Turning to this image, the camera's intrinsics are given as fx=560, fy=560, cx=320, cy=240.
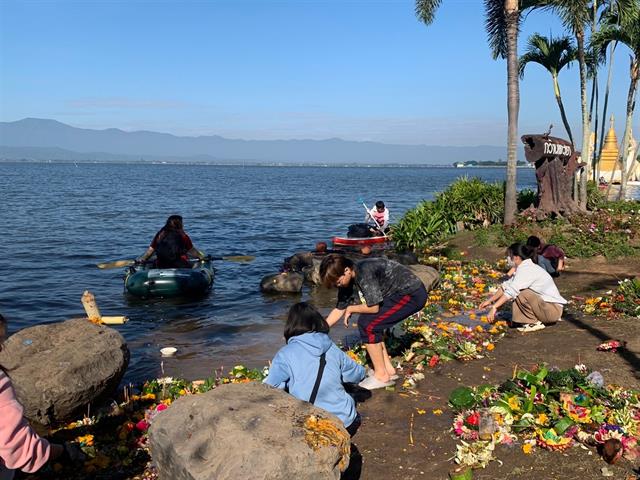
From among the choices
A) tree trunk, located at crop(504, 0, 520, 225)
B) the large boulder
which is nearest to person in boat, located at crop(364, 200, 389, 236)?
tree trunk, located at crop(504, 0, 520, 225)

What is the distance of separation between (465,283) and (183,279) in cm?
725

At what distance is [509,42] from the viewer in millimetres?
18438

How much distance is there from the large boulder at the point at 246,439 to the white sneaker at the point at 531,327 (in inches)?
222

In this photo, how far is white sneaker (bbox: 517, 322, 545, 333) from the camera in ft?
30.2

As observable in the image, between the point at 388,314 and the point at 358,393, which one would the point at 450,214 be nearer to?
the point at 388,314

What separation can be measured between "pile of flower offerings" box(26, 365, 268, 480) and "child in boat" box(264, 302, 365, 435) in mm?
1255

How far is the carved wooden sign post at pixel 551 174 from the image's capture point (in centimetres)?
1847

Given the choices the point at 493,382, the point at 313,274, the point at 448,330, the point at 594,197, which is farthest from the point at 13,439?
the point at 594,197

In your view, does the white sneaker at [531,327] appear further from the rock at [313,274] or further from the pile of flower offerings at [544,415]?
the rock at [313,274]

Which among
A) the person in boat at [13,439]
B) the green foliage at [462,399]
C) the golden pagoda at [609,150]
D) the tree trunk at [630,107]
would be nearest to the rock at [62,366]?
the person in boat at [13,439]

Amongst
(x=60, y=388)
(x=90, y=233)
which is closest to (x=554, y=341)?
(x=60, y=388)

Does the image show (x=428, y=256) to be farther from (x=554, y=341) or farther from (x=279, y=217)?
(x=279, y=217)

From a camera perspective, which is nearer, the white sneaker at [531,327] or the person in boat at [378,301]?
the person in boat at [378,301]

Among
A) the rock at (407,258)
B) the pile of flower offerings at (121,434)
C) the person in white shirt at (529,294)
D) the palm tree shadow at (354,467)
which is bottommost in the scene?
the rock at (407,258)
